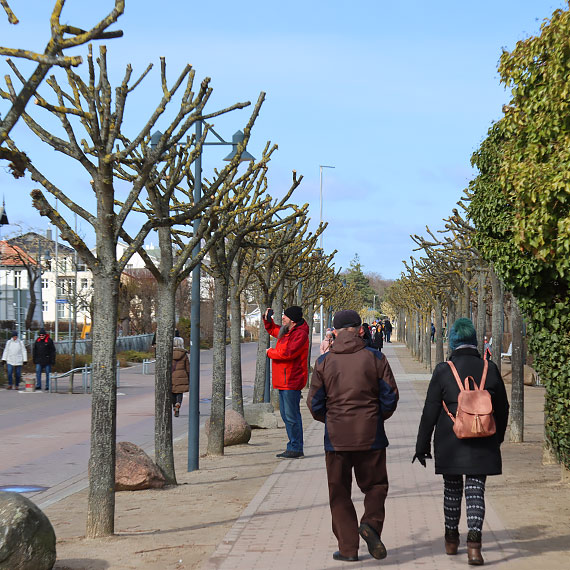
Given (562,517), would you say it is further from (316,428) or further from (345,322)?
(316,428)

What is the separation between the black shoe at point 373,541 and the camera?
7141mm

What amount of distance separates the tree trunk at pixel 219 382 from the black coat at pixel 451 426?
263 inches

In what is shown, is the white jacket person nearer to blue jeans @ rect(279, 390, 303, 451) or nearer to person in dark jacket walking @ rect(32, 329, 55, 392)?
person in dark jacket walking @ rect(32, 329, 55, 392)

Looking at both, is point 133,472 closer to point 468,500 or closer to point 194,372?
point 194,372

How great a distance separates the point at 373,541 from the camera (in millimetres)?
7176

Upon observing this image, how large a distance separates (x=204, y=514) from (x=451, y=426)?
3059 millimetres

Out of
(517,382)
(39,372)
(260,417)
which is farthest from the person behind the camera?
(39,372)

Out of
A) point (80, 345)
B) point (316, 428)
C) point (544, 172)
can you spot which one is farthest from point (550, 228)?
point (80, 345)

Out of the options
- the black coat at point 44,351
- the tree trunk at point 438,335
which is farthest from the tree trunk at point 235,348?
the tree trunk at point 438,335

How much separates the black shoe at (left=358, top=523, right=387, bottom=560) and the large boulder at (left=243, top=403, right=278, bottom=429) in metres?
10.8

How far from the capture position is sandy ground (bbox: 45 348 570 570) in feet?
24.4

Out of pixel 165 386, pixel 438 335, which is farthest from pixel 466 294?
pixel 165 386

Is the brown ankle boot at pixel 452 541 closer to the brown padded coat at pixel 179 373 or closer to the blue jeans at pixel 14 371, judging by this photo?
the brown padded coat at pixel 179 373

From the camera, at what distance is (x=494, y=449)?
7.14 metres
